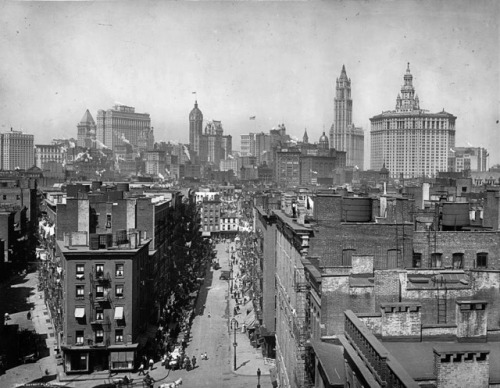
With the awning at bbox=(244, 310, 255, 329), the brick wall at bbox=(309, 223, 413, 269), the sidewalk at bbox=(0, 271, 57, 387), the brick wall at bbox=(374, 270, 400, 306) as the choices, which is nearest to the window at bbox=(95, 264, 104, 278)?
the sidewalk at bbox=(0, 271, 57, 387)

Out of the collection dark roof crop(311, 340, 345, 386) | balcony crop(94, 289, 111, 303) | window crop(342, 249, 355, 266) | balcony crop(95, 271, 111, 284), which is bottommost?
balcony crop(94, 289, 111, 303)

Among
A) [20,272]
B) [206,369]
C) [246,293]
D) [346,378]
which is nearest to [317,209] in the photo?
[346,378]

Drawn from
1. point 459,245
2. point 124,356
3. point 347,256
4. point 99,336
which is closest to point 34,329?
point 99,336

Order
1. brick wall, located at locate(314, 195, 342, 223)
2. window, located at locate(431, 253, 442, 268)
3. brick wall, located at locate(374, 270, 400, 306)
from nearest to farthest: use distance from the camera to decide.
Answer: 1. brick wall, located at locate(374, 270, 400, 306)
2. brick wall, located at locate(314, 195, 342, 223)
3. window, located at locate(431, 253, 442, 268)

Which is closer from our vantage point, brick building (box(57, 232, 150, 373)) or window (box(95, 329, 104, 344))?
brick building (box(57, 232, 150, 373))

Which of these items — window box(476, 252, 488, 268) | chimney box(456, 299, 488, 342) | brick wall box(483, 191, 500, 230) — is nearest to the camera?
chimney box(456, 299, 488, 342)

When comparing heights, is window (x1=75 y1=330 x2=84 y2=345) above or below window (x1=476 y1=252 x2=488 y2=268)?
below

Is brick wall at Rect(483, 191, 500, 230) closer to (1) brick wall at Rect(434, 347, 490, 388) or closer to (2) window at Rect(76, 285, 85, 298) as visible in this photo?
(1) brick wall at Rect(434, 347, 490, 388)

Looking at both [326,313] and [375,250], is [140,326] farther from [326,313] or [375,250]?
[326,313]

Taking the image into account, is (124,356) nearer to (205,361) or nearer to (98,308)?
(98,308)
